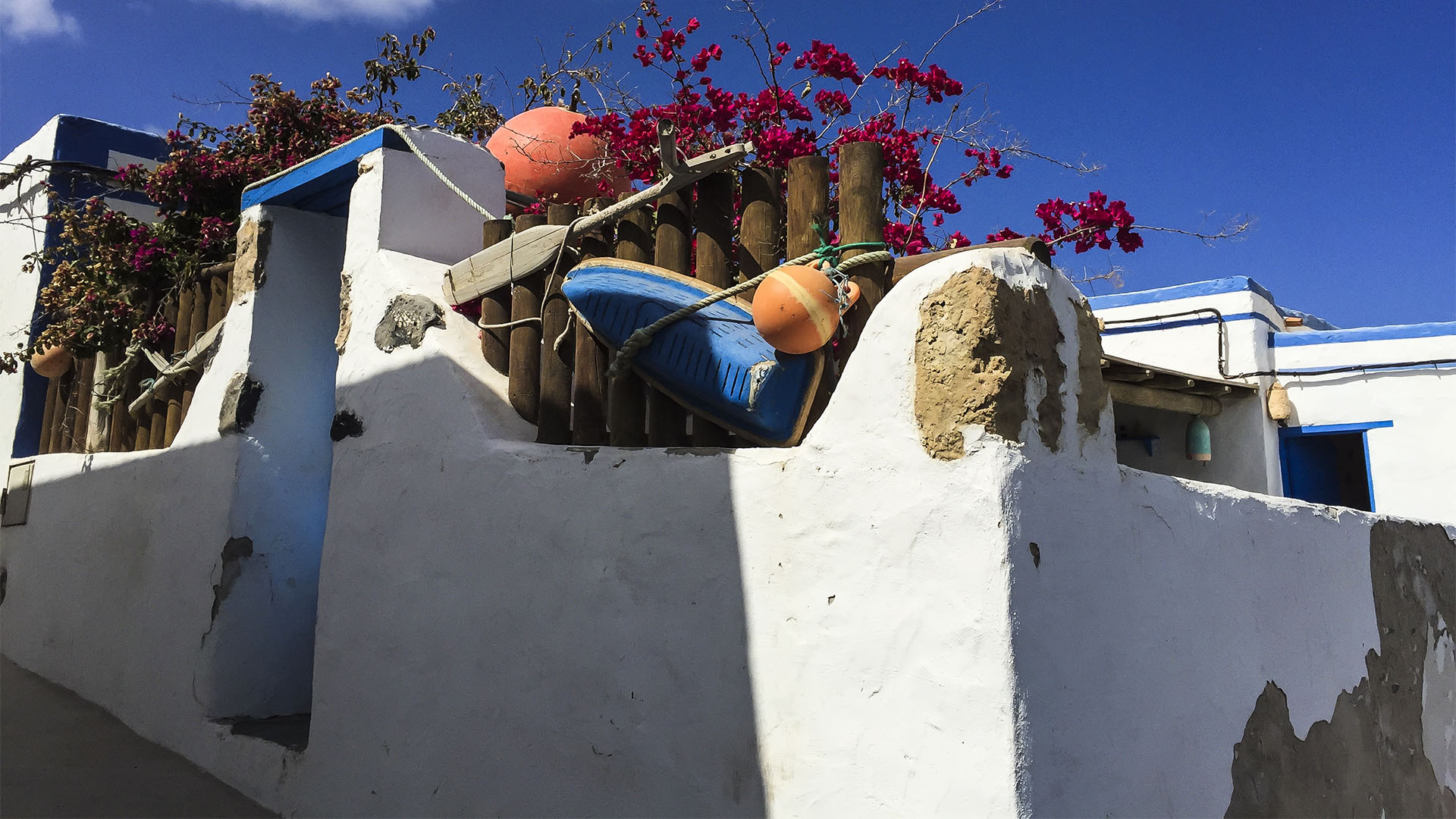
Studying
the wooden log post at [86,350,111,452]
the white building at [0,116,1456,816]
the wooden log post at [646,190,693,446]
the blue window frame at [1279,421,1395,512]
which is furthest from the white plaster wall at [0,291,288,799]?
the blue window frame at [1279,421,1395,512]

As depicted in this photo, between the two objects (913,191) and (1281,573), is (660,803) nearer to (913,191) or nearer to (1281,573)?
(1281,573)

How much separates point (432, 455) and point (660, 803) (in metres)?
1.21

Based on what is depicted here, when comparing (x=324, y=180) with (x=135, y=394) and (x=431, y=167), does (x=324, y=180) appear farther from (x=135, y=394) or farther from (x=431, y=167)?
(x=135, y=394)


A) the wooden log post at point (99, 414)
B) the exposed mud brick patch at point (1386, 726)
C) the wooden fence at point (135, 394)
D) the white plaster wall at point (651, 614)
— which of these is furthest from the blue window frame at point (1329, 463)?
the wooden log post at point (99, 414)

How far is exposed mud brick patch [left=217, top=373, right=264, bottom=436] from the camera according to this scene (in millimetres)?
3680

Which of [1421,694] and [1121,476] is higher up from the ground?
[1121,476]

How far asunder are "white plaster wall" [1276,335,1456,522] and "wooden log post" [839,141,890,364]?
6.68 m

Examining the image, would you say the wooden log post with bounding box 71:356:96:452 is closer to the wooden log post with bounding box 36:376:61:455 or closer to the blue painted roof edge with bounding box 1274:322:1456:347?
the wooden log post with bounding box 36:376:61:455

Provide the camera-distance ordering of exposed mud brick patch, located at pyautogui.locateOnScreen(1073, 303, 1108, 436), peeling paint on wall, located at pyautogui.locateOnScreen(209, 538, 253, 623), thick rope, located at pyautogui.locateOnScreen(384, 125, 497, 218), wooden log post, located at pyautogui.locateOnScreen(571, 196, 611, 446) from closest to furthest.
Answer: exposed mud brick patch, located at pyautogui.locateOnScreen(1073, 303, 1108, 436) → wooden log post, located at pyautogui.locateOnScreen(571, 196, 611, 446) → thick rope, located at pyautogui.locateOnScreen(384, 125, 497, 218) → peeling paint on wall, located at pyautogui.locateOnScreen(209, 538, 253, 623)

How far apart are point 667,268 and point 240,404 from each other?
208cm

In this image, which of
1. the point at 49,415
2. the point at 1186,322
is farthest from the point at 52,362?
the point at 1186,322

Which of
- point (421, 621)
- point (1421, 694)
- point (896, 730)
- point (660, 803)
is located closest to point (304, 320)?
point (421, 621)

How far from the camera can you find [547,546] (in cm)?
243

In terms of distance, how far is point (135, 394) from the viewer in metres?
4.97
